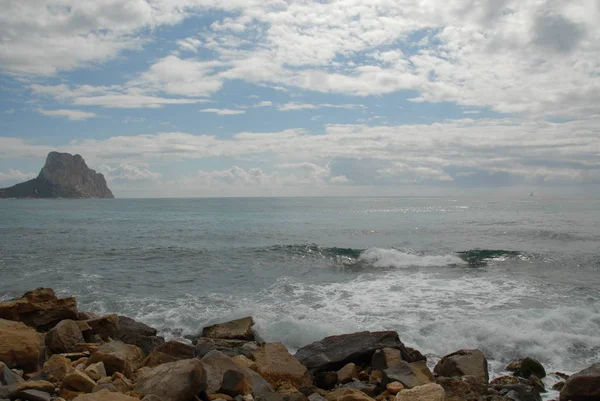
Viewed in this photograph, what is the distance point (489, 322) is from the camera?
12.9m

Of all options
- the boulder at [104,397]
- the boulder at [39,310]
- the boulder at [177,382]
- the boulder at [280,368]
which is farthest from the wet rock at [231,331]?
the boulder at [104,397]

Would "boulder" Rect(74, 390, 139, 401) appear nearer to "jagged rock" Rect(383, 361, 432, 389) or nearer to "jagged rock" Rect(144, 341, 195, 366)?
"jagged rock" Rect(144, 341, 195, 366)

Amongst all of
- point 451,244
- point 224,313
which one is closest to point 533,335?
point 224,313

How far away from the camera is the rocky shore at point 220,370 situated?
6.56 meters

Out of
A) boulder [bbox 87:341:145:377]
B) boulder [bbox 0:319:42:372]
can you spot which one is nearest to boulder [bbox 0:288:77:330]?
boulder [bbox 0:319:42:372]

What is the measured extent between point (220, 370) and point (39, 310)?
20.2ft

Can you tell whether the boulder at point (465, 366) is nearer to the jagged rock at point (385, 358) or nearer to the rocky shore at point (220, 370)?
the rocky shore at point (220, 370)

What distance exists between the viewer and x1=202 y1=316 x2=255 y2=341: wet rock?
11.8 metres

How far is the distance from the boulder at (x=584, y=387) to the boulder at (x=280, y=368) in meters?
4.24

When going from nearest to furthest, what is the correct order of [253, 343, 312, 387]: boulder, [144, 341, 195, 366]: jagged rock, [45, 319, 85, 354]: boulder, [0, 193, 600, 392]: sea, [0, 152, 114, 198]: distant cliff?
[253, 343, 312, 387]: boulder → [144, 341, 195, 366]: jagged rock → [45, 319, 85, 354]: boulder → [0, 193, 600, 392]: sea → [0, 152, 114, 198]: distant cliff

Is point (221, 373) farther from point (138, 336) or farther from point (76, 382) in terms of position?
point (138, 336)

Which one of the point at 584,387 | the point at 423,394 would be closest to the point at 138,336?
the point at 423,394

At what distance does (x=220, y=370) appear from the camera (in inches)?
287

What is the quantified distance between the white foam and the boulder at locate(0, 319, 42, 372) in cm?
1979
